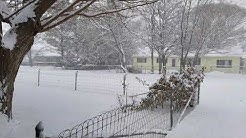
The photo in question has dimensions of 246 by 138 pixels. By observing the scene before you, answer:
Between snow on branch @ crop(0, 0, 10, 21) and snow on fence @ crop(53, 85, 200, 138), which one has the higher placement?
snow on branch @ crop(0, 0, 10, 21)

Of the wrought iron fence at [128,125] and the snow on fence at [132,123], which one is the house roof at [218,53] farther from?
the wrought iron fence at [128,125]

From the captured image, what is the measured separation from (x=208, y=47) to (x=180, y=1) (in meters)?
9.96

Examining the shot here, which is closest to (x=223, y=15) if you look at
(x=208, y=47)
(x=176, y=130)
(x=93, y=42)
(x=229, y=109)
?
(x=208, y=47)

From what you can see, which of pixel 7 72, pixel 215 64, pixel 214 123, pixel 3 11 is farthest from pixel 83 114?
pixel 215 64

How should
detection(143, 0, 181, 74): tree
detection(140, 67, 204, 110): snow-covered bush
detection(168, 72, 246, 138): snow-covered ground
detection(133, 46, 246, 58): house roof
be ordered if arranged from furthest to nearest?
detection(133, 46, 246, 58): house roof
detection(143, 0, 181, 74): tree
detection(140, 67, 204, 110): snow-covered bush
detection(168, 72, 246, 138): snow-covered ground

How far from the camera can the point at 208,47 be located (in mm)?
39812

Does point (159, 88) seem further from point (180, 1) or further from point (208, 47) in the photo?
point (208, 47)

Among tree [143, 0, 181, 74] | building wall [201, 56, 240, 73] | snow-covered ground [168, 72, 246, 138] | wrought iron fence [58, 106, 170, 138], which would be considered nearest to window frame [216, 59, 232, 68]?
building wall [201, 56, 240, 73]

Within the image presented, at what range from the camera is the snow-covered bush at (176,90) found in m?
11.3

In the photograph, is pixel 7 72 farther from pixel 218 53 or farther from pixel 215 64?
pixel 215 64

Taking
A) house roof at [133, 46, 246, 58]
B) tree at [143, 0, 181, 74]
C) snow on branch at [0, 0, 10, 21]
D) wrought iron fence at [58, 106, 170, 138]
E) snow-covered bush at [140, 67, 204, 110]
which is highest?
tree at [143, 0, 181, 74]

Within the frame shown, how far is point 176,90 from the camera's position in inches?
435

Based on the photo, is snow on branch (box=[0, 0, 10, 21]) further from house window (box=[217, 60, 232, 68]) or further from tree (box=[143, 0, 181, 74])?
house window (box=[217, 60, 232, 68])

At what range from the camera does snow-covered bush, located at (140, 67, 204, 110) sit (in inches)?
446
